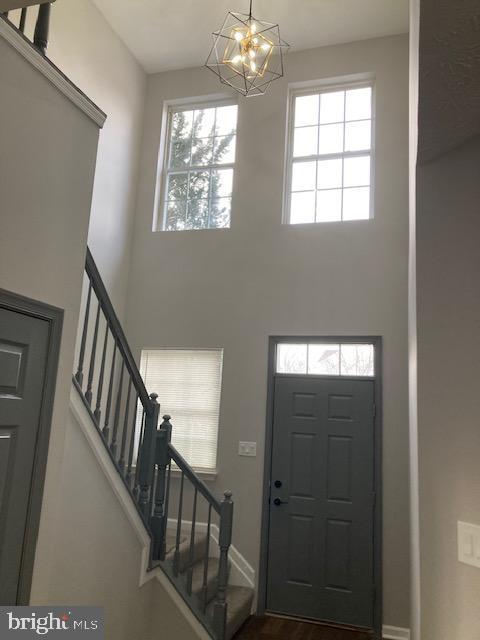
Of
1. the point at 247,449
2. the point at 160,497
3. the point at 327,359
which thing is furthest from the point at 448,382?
the point at 247,449

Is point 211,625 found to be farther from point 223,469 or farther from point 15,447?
point 15,447

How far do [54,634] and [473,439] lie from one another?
1.72 meters

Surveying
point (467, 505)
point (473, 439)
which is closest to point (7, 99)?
point (473, 439)

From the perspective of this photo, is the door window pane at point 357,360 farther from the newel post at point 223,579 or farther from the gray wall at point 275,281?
the newel post at point 223,579

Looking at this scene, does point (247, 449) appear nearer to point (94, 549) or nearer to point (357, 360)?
point (357, 360)

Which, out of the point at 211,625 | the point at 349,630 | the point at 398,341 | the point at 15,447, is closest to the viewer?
the point at 15,447

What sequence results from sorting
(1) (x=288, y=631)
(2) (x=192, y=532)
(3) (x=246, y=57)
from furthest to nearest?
(1) (x=288, y=631) → (3) (x=246, y=57) → (2) (x=192, y=532)

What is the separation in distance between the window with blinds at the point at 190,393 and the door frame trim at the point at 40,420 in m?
2.88

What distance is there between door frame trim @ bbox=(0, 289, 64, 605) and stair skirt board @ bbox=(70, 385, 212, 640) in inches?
26.3

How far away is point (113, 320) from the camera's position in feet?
10.9

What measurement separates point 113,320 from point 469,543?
7.50 ft

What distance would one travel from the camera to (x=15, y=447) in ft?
6.86

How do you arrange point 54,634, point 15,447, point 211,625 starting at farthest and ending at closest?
point 211,625, point 15,447, point 54,634
